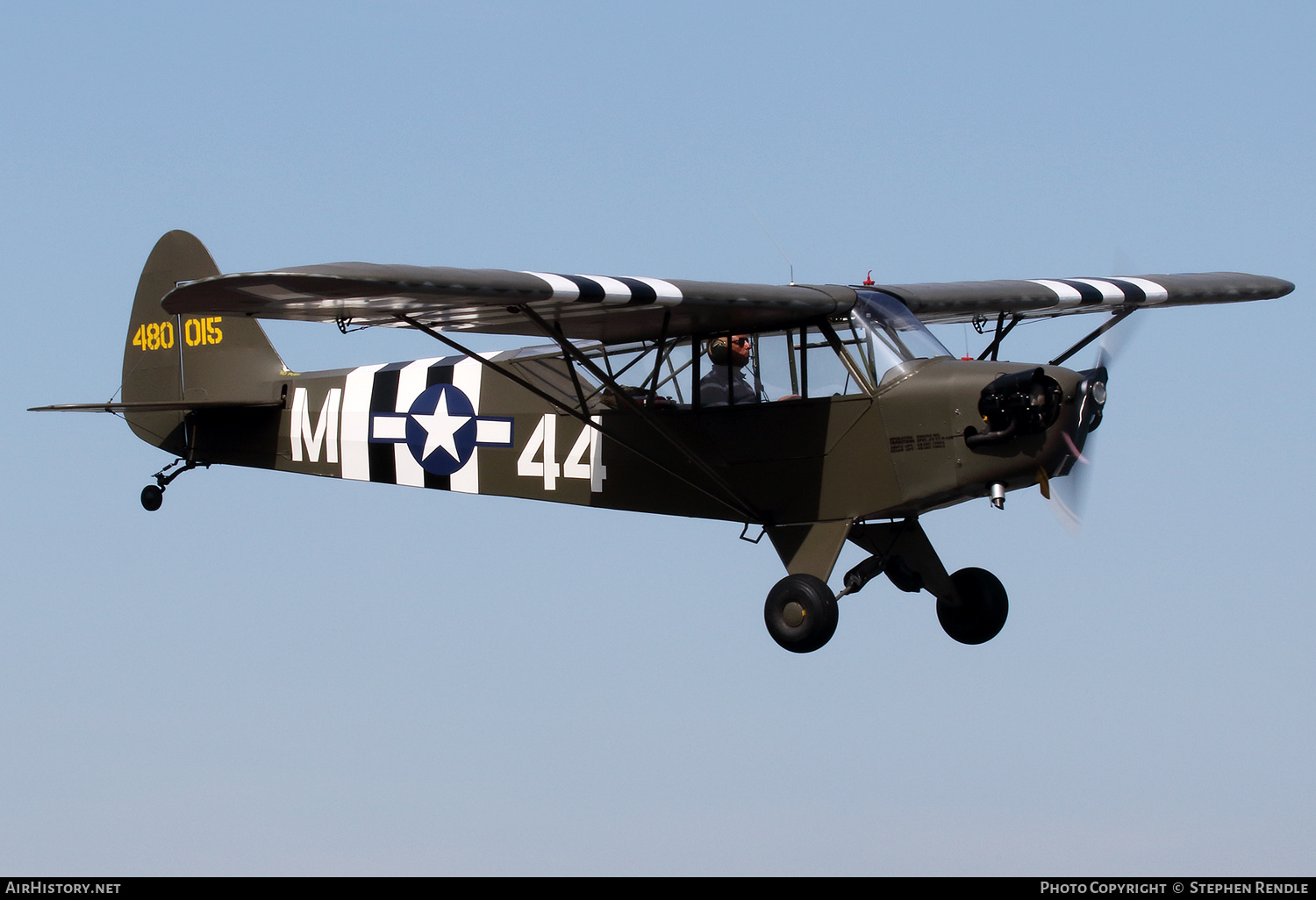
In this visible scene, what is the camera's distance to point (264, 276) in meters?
9.88

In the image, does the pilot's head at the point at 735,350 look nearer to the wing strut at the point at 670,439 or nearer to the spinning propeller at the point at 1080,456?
the wing strut at the point at 670,439

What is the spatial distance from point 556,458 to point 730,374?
6.05 feet

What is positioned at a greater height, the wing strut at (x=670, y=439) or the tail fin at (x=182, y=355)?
the tail fin at (x=182, y=355)

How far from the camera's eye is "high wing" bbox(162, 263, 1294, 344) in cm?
1020

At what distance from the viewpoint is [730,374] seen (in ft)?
40.8

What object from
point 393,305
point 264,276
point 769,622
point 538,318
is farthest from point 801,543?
point 264,276

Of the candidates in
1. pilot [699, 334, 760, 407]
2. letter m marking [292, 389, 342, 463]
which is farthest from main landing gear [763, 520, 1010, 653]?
letter m marking [292, 389, 342, 463]

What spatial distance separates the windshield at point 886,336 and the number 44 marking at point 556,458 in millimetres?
2261

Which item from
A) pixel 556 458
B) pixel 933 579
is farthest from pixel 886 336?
pixel 556 458

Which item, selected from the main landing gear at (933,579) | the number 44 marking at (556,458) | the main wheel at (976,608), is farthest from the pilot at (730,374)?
the main wheel at (976,608)

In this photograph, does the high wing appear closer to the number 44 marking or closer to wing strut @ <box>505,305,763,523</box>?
wing strut @ <box>505,305,763,523</box>

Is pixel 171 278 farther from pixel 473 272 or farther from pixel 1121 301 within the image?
pixel 1121 301

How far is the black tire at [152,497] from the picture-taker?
15.7 metres

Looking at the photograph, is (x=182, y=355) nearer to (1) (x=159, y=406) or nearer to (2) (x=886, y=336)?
(1) (x=159, y=406)
